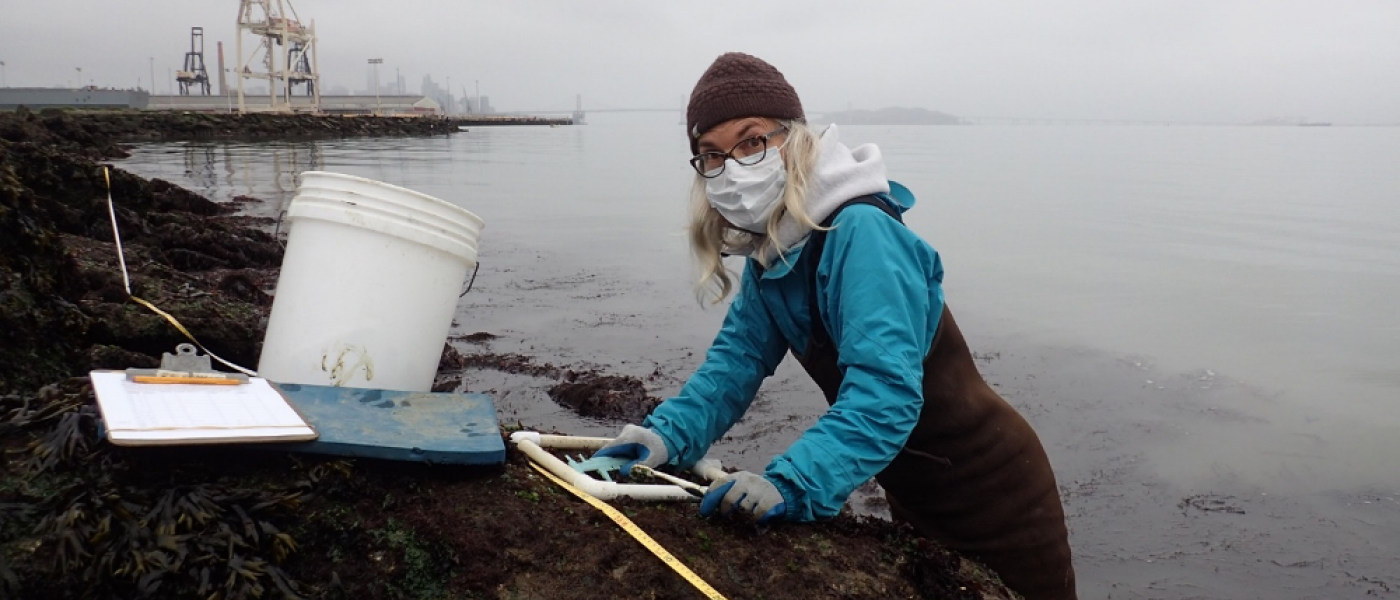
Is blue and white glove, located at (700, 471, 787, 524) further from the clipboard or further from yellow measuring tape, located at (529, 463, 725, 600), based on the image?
the clipboard

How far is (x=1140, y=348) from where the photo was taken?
8719 mm

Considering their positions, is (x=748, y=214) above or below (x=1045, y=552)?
above

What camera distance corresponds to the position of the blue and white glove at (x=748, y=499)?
2379 millimetres

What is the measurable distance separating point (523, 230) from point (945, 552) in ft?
39.3

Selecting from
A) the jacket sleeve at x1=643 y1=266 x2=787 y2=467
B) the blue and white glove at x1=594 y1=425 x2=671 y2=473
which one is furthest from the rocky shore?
the jacket sleeve at x1=643 y1=266 x2=787 y2=467

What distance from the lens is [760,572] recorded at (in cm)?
237

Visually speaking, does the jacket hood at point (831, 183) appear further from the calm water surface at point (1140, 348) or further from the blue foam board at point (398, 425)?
the calm water surface at point (1140, 348)

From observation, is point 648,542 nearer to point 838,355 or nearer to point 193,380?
point 838,355

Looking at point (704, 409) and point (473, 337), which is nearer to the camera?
point (704, 409)

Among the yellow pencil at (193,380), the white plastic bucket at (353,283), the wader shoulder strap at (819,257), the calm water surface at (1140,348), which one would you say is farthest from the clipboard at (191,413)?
the calm water surface at (1140,348)

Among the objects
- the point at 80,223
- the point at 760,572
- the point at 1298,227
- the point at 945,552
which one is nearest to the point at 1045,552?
the point at 945,552

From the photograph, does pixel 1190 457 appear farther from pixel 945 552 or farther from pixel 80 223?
pixel 80 223

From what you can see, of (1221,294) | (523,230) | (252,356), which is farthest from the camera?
(523,230)

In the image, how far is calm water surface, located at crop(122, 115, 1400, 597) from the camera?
201 inches
